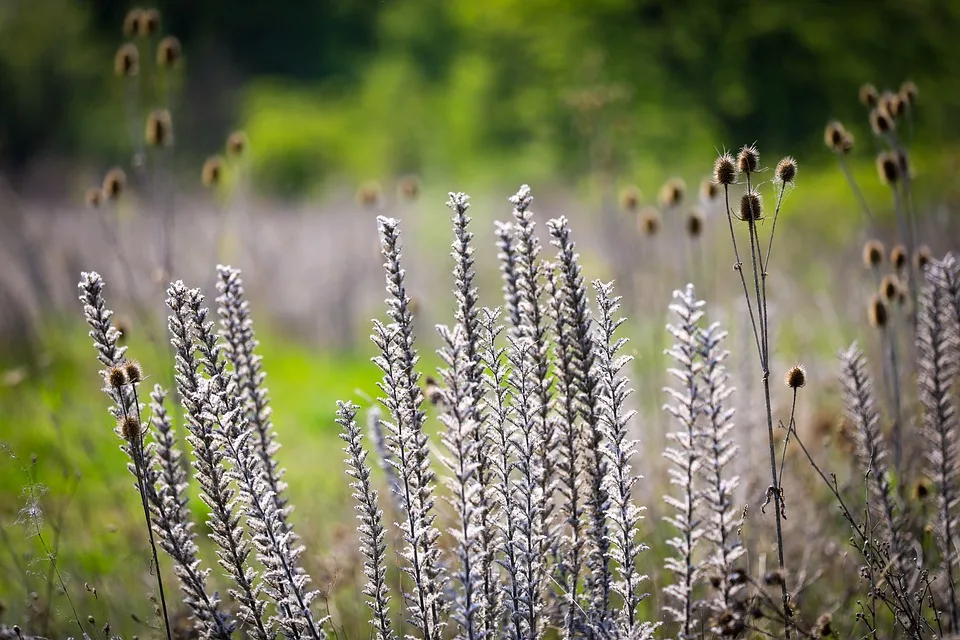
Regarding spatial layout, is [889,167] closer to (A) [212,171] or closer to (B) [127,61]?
(A) [212,171]

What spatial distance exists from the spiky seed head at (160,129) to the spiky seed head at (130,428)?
182 centimetres

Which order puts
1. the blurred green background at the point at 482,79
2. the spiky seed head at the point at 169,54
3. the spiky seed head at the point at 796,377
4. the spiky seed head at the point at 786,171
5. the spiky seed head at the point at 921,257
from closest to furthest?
the spiky seed head at the point at 796,377
the spiky seed head at the point at 786,171
the spiky seed head at the point at 921,257
the spiky seed head at the point at 169,54
the blurred green background at the point at 482,79

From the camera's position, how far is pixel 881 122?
2734mm

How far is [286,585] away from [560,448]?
2.24ft

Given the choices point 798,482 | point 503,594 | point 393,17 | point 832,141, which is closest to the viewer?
point 503,594

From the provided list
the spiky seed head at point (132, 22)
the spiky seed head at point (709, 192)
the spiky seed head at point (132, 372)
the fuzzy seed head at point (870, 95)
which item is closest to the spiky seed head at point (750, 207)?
the fuzzy seed head at point (870, 95)

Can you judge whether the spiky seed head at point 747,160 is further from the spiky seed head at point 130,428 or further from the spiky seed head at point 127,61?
the spiky seed head at point 127,61

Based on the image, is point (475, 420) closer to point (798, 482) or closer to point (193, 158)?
point (798, 482)

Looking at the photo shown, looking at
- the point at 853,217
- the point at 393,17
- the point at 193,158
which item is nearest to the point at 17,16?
the point at 193,158

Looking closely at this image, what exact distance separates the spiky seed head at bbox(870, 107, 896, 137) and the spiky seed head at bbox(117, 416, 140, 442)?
2.39 meters

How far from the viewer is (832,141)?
2695 millimetres

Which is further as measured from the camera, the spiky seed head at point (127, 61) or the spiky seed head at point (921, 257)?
the spiky seed head at point (127, 61)

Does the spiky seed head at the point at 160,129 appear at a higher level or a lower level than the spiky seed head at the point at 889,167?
higher

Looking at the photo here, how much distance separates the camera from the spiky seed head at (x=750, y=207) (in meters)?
1.80
